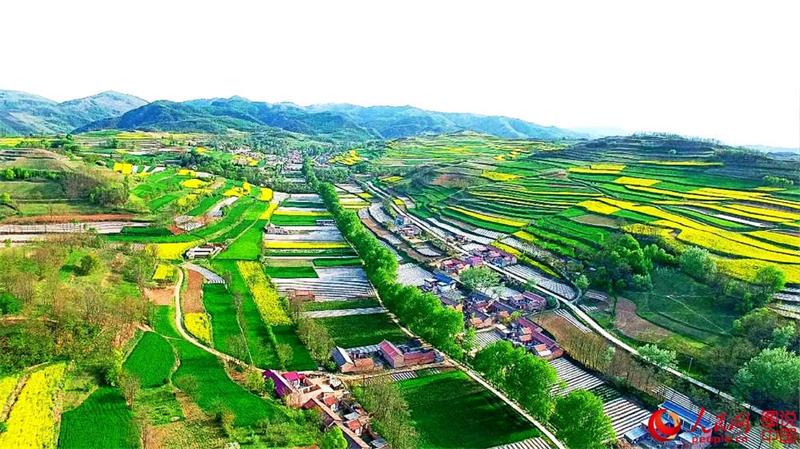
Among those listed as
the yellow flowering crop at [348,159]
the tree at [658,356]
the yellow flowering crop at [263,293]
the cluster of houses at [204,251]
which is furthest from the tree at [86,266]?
the yellow flowering crop at [348,159]

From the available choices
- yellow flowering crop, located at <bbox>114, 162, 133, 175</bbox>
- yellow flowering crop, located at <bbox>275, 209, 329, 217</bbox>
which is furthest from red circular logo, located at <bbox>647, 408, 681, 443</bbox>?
yellow flowering crop, located at <bbox>114, 162, 133, 175</bbox>

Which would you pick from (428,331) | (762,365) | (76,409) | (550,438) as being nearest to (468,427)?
(550,438)

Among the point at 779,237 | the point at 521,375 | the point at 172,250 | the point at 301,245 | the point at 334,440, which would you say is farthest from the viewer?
the point at 301,245

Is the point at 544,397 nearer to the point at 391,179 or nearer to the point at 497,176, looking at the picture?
the point at 497,176

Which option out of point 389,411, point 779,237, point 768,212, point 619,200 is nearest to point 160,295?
point 389,411

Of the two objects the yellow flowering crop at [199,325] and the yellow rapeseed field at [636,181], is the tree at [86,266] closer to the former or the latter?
the yellow flowering crop at [199,325]

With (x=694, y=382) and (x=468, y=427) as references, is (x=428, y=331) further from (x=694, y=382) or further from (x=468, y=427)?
(x=694, y=382)
